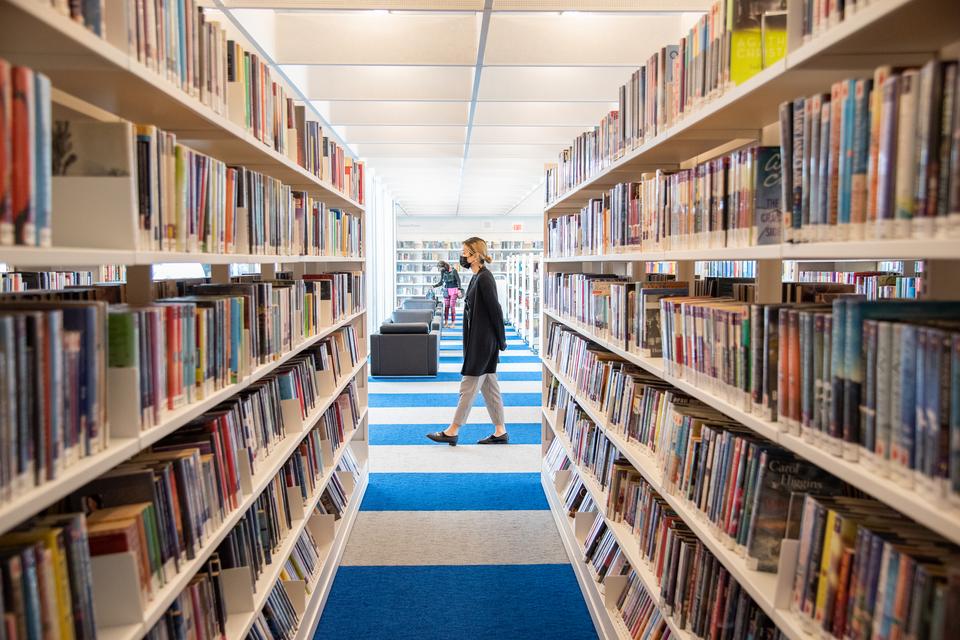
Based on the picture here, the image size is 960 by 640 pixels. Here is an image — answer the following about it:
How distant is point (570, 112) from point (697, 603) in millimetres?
4416

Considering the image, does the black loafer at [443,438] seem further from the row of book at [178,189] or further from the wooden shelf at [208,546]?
the row of book at [178,189]

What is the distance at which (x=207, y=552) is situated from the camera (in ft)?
5.15

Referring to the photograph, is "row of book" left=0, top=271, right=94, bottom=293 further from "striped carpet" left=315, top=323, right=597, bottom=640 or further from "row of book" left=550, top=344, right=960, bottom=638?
"row of book" left=550, top=344, right=960, bottom=638

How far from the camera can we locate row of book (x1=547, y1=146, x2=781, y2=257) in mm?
1512

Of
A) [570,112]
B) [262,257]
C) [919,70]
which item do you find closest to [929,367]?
[919,70]

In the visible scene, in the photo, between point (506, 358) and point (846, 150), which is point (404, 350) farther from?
point (846, 150)

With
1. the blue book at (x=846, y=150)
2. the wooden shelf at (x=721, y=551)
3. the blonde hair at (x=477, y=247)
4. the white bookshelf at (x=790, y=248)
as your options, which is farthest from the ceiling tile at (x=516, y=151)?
the blue book at (x=846, y=150)

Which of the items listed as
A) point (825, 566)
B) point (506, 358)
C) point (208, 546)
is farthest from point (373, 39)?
point (506, 358)

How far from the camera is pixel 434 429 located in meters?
5.71

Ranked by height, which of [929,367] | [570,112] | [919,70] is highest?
[570,112]

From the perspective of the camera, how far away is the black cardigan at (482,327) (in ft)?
15.9

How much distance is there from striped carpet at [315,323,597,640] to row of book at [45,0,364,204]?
191 centimetres

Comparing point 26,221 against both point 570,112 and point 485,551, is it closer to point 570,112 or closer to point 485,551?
point 485,551

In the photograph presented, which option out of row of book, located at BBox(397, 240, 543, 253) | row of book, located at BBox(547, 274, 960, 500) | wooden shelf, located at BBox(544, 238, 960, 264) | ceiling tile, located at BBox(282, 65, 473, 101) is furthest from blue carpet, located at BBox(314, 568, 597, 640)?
row of book, located at BBox(397, 240, 543, 253)
